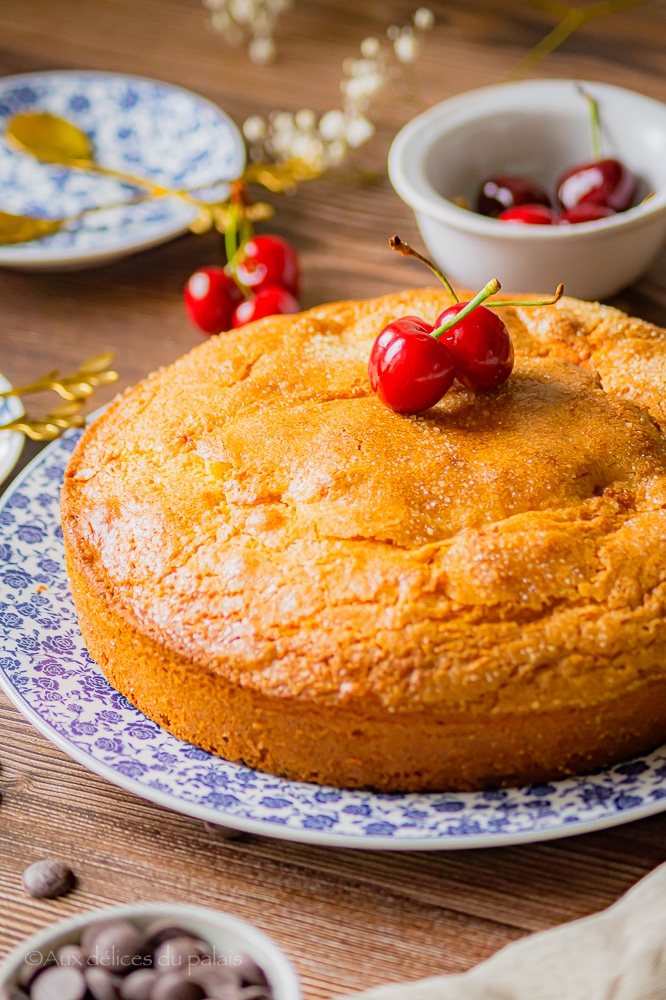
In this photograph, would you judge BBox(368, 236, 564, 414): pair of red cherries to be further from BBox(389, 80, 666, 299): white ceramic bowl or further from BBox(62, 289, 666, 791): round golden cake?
BBox(389, 80, 666, 299): white ceramic bowl

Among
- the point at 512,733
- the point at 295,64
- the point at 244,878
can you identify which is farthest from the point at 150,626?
the point at 295,64

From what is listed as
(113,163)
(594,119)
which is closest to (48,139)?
(113,163)

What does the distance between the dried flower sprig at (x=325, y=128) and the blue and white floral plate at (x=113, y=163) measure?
11cm

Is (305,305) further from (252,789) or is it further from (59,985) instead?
(59,985)

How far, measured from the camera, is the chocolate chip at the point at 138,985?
0.96 metres

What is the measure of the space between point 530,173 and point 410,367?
41.2 inches

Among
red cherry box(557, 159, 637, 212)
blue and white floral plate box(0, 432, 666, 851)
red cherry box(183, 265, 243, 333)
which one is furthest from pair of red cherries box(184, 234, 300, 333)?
blue and white floral plate box(0, 432, 666, 851)

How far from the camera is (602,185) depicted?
1.99 m

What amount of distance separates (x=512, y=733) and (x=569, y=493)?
29 centimetres

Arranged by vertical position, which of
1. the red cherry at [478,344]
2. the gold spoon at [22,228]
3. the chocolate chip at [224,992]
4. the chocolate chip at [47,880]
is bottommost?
the chocolate chip at [47,880]

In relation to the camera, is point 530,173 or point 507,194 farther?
point 530,173

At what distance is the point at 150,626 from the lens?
4.18 ft

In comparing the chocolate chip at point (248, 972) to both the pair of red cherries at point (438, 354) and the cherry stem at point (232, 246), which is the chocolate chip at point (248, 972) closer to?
the pair of red cherries at point (438, 354)

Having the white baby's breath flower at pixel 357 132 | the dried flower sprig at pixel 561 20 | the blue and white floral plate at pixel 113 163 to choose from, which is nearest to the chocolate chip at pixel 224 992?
the blue and white floral plate at pixel 113 163
